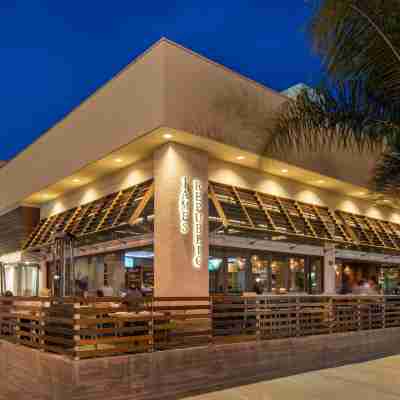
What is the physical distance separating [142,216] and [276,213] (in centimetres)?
444

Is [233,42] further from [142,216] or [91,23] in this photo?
[142,216]

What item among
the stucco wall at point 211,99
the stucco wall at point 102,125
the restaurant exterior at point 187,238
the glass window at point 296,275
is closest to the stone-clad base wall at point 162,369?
the restaurant exterior at point 187,238

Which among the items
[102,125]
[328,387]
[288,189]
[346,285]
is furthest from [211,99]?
[346,285]

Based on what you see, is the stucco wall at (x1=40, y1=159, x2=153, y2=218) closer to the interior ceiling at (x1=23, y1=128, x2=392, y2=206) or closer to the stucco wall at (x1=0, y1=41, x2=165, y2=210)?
the interior ceiling at (x1=23, y1=128, x2=392, y2=206)

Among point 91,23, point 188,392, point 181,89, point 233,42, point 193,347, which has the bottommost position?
point 188,392

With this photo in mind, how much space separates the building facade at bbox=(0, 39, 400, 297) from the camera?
11.7 metres

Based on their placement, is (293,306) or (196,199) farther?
(196,199)

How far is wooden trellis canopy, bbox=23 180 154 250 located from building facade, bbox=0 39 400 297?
6cm

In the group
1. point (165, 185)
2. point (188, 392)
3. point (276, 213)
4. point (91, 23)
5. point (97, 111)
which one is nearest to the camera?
point (188, 392)

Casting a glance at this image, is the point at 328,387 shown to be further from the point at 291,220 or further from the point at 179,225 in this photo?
the point at 291,220

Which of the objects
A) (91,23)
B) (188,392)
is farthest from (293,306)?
(91,23)

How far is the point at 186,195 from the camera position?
1191 centimetres

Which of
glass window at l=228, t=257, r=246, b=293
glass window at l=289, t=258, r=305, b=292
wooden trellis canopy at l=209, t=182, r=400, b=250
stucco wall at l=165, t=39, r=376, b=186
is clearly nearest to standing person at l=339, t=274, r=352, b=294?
wooden trellis canopy at l=209, t=182, r=400, b=250

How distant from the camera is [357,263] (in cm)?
2047
